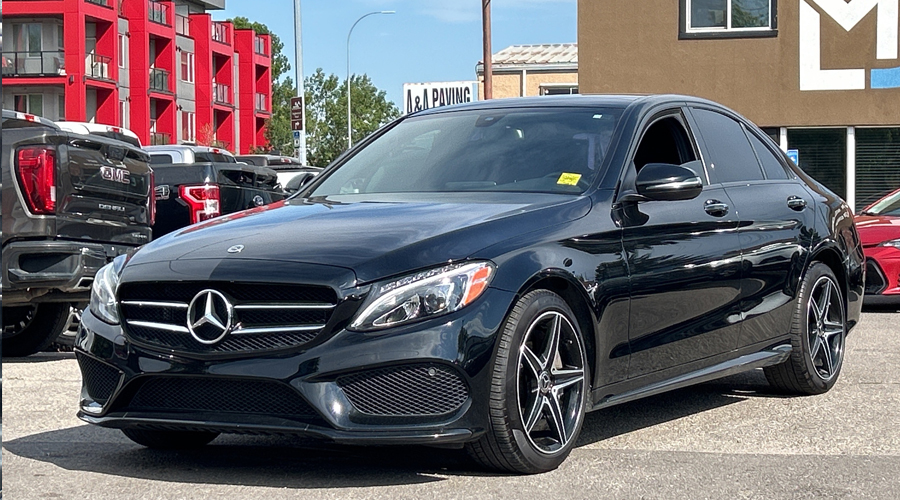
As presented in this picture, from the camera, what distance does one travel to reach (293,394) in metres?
4.30

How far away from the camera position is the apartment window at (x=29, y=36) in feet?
187

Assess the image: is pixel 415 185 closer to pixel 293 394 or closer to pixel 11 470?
pixel 293 394

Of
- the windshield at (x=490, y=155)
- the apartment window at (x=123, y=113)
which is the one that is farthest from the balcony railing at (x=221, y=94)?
the windshield at (x=490, y=155)

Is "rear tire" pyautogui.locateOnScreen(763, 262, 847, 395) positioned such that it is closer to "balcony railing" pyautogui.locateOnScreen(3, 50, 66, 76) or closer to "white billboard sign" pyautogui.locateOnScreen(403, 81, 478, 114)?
"white billboard sign" pyautogui.locateOnScreen(403, 81, 478, 114)

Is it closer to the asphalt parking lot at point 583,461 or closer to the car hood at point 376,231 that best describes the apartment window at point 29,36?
the asphalt parking lot at point 583,461

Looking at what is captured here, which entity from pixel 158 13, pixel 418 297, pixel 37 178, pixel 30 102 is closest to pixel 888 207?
pixel 37 178

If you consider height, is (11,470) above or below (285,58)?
below

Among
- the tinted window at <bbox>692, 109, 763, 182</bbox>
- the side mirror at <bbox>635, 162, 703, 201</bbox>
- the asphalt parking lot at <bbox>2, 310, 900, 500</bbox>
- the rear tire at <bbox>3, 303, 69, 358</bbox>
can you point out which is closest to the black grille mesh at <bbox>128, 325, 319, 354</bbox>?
the asphalt parking lot at <bbox>2, 310, 900, 500</bbox>

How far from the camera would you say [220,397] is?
14.6 ft

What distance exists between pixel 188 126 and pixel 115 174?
201 feet

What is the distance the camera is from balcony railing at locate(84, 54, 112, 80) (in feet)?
188

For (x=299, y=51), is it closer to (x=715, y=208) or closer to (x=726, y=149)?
(x=726, y=149)

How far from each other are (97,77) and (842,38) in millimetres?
42148

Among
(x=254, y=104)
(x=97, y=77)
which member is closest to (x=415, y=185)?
(x=97, y=77)
